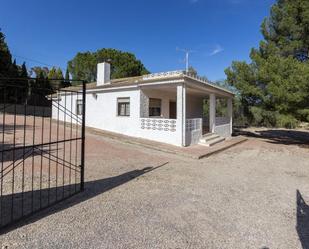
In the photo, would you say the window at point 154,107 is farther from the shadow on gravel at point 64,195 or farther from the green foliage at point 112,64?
the green foliage at point 112,64

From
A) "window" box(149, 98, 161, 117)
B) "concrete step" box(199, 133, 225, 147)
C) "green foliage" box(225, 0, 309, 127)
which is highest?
"green foliage" box(225, 0, 309, 127)

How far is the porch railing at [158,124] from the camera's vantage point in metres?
11.8

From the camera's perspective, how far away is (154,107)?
48.7ft

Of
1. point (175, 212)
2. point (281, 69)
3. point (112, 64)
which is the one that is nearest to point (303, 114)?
point (281, 69)

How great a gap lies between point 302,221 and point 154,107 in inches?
451

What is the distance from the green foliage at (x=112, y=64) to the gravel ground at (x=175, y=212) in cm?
2883

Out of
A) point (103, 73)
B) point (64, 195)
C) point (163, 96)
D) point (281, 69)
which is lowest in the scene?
point (64, 195)

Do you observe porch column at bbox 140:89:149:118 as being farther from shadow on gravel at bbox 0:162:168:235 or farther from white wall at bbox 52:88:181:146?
shadow on gravel at bbox 0:162:168:235

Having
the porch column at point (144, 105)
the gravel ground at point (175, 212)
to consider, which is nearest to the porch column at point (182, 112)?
the porch column at point (144, 105)

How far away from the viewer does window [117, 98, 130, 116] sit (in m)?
14.2

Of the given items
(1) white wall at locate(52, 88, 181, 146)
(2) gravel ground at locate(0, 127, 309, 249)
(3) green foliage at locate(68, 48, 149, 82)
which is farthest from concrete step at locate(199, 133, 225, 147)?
(3) green foliage at locate(68, 48, 149, 82)

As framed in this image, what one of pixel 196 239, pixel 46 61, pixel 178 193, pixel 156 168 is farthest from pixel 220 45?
pixel 46 61

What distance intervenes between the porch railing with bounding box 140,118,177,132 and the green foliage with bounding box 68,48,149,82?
Answer: 23.1 meters

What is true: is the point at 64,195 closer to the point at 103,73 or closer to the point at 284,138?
the point at 103,73
